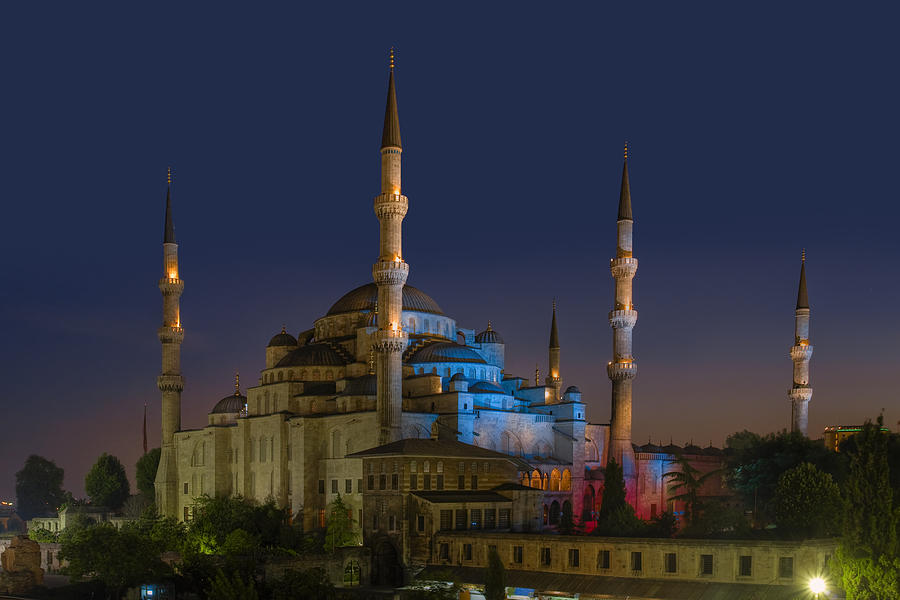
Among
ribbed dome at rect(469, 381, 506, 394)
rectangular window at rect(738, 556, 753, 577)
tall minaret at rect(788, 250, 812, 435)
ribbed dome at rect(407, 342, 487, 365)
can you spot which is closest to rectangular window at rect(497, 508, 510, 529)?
ribbed dome at rect(469, 381, 506, 394)

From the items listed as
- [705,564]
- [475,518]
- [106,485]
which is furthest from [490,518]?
[106,485]

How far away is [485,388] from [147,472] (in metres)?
29.8

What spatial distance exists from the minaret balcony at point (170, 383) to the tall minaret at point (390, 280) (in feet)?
57.6

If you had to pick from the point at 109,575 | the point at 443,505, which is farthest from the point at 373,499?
the point at 109,575

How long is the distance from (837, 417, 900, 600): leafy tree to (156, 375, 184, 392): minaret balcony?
1532 inches

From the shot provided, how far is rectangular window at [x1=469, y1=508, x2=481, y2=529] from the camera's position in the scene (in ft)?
113

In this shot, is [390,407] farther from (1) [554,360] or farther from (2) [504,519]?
(1) [554,360]

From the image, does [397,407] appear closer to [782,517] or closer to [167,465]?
[782,517]

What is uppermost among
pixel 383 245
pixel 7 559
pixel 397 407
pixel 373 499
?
pixel 383 245

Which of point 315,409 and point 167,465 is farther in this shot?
point 167,465

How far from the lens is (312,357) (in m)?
48.9

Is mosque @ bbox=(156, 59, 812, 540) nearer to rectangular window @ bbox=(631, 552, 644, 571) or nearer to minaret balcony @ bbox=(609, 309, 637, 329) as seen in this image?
minaret balcony @ bbox=(609, 309, 637, 329)

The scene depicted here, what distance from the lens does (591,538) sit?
29.4m

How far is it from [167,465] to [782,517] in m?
32.7
